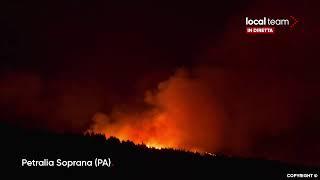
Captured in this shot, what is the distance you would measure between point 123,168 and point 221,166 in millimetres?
9110

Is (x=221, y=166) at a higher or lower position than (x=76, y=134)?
lower

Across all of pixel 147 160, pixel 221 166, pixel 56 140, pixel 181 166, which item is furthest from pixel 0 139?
pixel 221 166

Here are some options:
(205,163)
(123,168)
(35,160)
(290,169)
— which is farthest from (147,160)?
(290,169)

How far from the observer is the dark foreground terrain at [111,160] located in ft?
132

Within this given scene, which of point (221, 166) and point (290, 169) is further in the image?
point (290, 169)

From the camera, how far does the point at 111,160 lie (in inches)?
1721

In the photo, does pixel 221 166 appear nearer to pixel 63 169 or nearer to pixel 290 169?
pixel 290 169

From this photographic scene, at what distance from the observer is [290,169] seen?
50812 mm

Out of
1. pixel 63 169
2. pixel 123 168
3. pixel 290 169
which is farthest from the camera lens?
pixel 290 169

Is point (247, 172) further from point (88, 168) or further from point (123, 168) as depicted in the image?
point (88, 168)

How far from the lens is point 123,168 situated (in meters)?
42.8

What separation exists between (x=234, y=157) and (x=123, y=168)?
12.8m

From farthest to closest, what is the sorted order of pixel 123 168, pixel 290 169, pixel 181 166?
pixel 290 169
pixel 181 166
pixel 123 168

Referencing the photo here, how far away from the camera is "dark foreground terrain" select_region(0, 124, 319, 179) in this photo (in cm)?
4025
